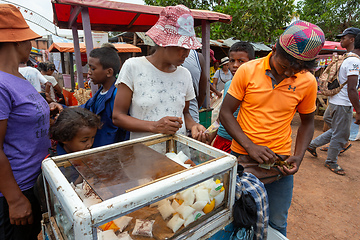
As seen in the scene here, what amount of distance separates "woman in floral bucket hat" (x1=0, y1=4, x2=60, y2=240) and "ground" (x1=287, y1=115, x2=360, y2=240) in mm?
2439

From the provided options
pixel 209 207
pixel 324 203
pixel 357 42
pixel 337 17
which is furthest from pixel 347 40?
pixel 337 17

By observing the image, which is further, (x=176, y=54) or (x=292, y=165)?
(x=292, y=165)

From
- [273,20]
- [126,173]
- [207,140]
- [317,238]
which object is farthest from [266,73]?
[273,20]

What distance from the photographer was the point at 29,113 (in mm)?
1115

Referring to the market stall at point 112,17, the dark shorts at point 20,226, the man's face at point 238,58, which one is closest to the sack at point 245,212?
the dark shorts at point 20,226

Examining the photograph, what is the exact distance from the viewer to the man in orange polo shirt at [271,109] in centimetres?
138

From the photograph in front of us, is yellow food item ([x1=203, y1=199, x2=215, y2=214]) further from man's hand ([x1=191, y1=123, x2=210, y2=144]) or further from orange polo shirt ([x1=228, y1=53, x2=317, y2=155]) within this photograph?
orange polo shirt ([x1=228, y1=53, x2=317, y2=155])

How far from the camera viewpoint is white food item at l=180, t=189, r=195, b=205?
864 mm

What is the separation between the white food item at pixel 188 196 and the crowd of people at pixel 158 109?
1.38 feet

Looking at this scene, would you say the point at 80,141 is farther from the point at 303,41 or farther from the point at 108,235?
the point at 303,41

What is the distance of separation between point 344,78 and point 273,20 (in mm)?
7736

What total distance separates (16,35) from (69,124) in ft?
1.68

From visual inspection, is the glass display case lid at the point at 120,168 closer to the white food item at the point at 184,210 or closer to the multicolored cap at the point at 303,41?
the white food item at the point at 184,210

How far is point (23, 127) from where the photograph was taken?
1112 mm
